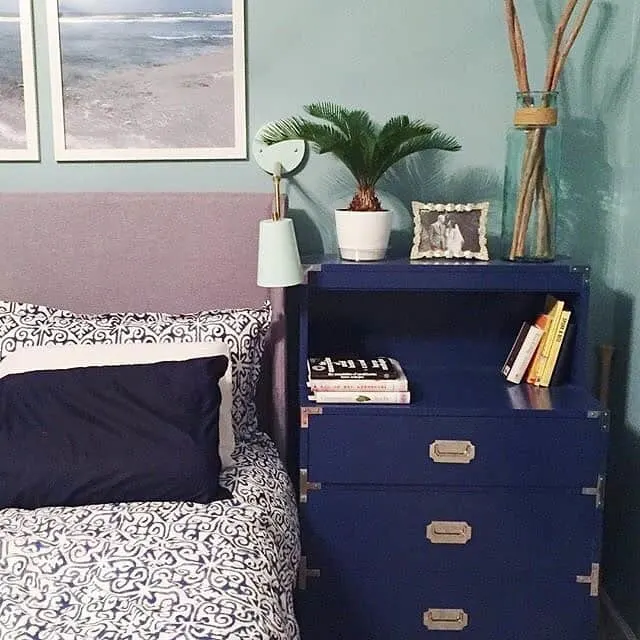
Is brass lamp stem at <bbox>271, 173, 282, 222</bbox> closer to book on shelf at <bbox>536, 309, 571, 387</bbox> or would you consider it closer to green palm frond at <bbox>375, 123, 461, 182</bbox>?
green palm frond at <bbox>375, 123, 461, 182</bbox>

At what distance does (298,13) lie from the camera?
2449 millimetres

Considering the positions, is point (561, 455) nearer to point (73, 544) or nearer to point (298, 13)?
point (73, 544)

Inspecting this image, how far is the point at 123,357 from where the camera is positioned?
2102mm

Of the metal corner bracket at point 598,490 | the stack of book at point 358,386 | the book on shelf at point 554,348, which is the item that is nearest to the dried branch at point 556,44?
the book on shelf at point 554,348

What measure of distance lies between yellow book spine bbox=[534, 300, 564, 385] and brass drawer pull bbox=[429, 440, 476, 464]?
0.34 meters

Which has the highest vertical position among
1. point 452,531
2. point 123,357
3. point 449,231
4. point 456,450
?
point 449,231

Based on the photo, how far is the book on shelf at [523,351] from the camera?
7.70 feet

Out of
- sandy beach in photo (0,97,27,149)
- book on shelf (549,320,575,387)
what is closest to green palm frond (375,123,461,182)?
book on shelf (549,320,575,387)

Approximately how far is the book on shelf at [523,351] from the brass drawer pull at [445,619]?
2.04ft

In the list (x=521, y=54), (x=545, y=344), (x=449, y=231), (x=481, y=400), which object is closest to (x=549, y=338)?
(x=545, y=344)

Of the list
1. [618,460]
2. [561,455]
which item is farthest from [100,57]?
[618,460]

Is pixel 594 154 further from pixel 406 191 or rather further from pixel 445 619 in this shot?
pixel 445 619

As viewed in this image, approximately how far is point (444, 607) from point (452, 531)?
0.65ft

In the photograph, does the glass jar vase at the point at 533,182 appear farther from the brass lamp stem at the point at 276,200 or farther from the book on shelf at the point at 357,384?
the brass lamp stem at the point at 276,200
